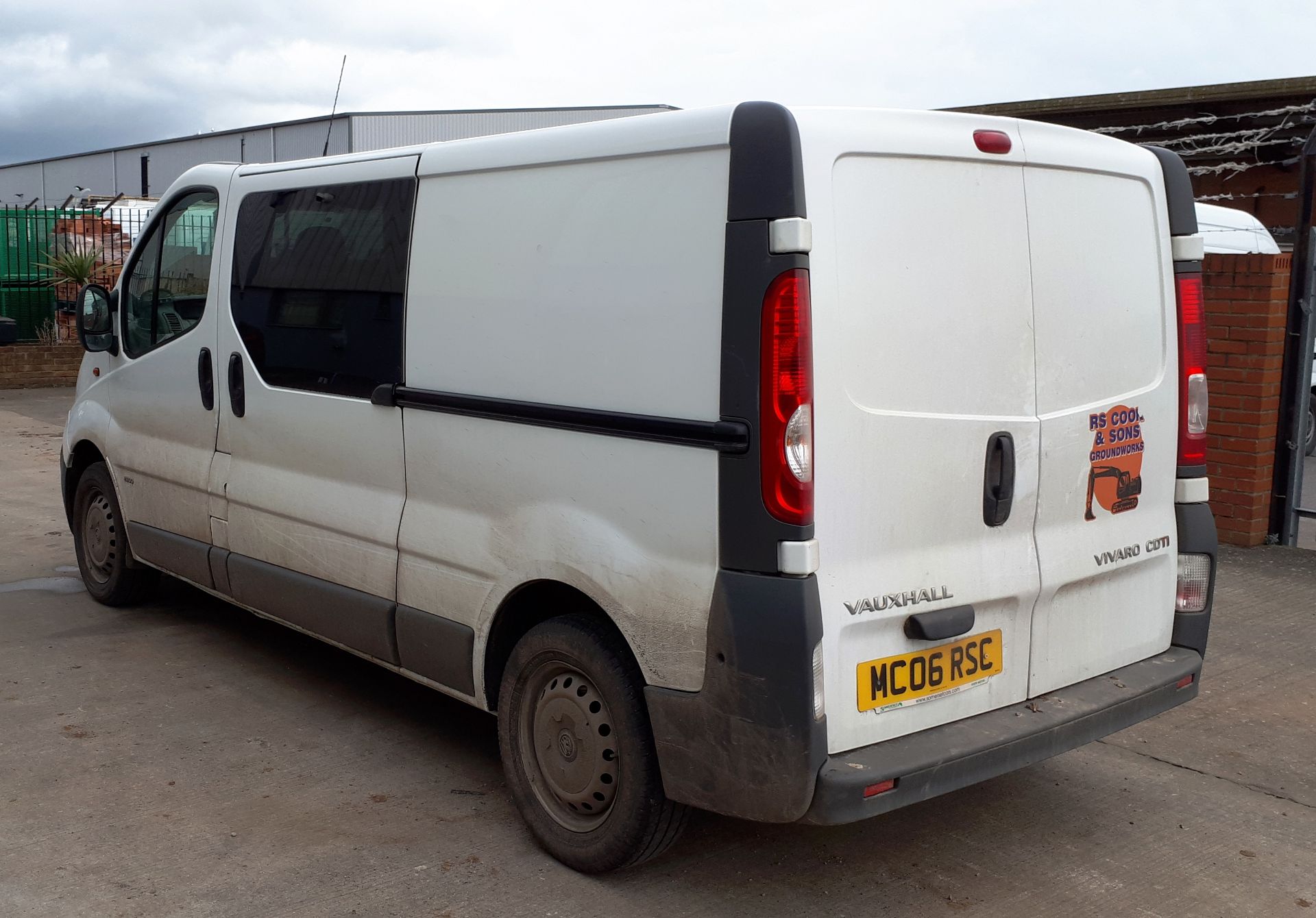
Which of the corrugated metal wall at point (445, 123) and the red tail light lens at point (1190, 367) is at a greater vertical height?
the corrugated metal wall at point (445, 123)

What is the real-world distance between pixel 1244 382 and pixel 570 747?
232 inches

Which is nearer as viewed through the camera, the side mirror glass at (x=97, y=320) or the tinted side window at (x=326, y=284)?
the tinted side window at (x=326, y=284)

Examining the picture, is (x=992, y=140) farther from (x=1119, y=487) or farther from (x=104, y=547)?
(x=104, y=547)

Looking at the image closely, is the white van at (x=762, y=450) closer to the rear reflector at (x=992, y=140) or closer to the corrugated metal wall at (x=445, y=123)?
the rear reflector at (x=992, y=140)

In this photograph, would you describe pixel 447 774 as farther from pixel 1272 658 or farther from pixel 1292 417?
pixel 1292 417

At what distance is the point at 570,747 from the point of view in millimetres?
3795

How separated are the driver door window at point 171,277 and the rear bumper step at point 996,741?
3.63 metres

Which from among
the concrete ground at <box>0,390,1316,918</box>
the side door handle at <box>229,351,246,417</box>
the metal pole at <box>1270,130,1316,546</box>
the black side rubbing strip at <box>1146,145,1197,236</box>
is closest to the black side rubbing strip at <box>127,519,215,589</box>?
the concrete ground at <box>0,390,1316,918</box>

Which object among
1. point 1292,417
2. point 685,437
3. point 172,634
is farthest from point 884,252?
point 1292,417

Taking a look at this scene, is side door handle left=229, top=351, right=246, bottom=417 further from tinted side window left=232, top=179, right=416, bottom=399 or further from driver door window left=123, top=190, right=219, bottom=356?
driver door window left=123, top=190, right=219, bottom=356

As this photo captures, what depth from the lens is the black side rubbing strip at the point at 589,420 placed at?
3221 millimetres

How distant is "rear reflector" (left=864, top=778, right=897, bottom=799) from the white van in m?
0.01

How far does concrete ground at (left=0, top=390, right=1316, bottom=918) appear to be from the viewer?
3.65 m

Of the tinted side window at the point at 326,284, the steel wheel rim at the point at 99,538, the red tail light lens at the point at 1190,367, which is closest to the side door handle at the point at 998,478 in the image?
the red tail light lens at the point at 1190,367
